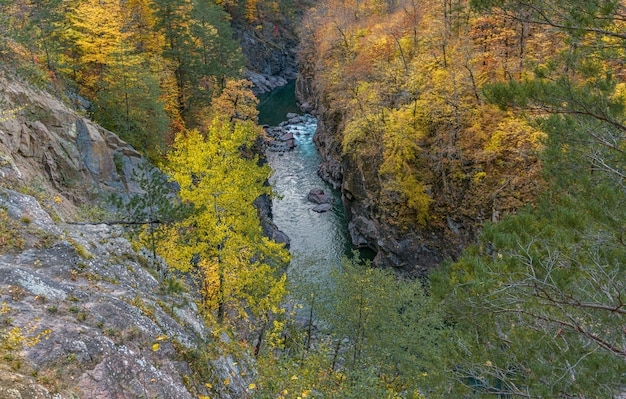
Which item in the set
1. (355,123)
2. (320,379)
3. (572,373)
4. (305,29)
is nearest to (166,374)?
(320,379)

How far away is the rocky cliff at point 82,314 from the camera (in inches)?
243

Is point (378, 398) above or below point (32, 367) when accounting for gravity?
below

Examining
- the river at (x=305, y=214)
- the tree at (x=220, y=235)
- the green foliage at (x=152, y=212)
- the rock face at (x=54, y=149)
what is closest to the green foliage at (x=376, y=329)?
the tree at (x=220, y=235)

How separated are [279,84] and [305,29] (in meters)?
27.2

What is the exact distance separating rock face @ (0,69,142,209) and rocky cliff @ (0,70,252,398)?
9cm

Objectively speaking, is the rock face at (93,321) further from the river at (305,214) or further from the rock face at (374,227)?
the rock face at (374,227)

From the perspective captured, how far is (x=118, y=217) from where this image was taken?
14.6 meters

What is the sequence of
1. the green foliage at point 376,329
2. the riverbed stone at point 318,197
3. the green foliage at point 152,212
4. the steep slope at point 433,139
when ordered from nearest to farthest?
the green foliage at point 152,212 → the green foliage at point 376,329 → the steep slope at point 433,139 → the riverbed stone at point 318,197

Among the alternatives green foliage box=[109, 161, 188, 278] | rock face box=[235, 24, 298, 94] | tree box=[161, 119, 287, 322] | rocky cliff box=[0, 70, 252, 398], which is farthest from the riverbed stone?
rock face box=[235, 24, 298, 94]

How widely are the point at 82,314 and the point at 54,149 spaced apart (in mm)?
11238

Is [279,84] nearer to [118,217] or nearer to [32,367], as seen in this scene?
[118,217]

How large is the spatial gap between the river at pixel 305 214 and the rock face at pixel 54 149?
29.4 ft

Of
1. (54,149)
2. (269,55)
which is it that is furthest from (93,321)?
(269,55)

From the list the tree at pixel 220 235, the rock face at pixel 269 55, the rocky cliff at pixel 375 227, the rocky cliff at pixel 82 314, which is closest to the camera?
the rocky cliff at pixel 82 314
